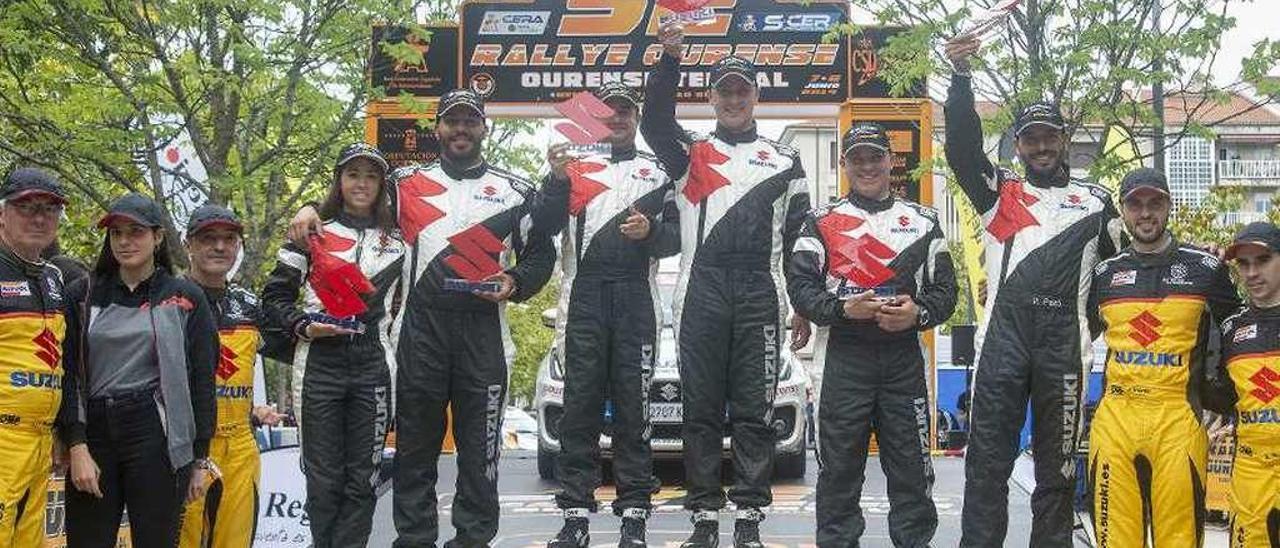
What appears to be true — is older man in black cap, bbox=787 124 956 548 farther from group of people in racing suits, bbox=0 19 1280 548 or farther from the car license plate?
the car license plate

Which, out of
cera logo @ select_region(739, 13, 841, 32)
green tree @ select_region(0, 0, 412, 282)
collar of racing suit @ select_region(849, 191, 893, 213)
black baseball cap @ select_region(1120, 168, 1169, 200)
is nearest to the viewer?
black baseball cap @ select_region(1120, 168, 1169, 200)

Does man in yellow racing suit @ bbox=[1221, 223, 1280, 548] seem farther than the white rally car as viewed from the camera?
No

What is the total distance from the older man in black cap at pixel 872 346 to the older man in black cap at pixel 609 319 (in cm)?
66

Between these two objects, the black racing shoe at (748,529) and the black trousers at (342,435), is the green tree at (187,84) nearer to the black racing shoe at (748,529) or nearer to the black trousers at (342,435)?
the black trousers at (342,435)

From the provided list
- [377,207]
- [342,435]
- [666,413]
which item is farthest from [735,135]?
[666,413]

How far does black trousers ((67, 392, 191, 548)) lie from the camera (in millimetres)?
4887

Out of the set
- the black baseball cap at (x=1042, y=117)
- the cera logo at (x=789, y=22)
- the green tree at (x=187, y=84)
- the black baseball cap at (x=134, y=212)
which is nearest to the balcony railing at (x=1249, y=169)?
the cera logo at (x=789, y=22)

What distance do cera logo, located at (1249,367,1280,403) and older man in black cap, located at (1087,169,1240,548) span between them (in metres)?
0.19

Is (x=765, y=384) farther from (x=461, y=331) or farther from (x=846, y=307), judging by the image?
(x=461, y=331)

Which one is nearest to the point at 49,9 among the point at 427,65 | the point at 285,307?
the point at 427,65

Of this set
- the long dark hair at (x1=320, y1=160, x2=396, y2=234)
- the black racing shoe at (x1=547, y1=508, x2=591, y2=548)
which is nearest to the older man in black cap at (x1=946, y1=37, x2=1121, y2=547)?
the black racing shoe at (x1=547, y1=508, x2=591, y2=548)

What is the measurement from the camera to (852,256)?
570cm

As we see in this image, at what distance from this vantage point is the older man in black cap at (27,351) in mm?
4723

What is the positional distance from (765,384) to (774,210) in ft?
2.54
